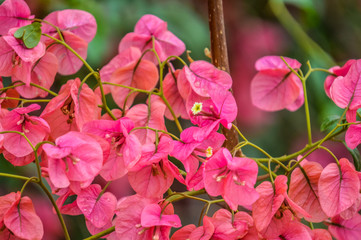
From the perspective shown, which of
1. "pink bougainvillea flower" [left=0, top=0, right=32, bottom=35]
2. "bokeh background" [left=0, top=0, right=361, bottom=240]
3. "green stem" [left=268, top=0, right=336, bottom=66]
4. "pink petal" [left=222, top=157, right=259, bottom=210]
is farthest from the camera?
"bokeh background" [left=0, top=0, right=361, bottom=240]

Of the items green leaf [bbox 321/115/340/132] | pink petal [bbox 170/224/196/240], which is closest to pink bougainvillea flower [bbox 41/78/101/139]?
pink petal [bbox 170/224/196/240]

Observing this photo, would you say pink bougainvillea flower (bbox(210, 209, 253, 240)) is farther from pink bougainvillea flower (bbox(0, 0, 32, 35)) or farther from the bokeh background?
the bokeh background

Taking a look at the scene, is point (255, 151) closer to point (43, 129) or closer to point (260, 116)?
point (260, 116)

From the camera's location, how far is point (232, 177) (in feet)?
1.25

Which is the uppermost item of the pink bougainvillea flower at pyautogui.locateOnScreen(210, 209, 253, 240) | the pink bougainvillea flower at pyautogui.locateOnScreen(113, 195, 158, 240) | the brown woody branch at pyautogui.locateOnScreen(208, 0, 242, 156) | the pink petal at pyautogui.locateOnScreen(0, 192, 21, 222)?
the brown woody branch at pyautogui.locateOnScreen(208, 0, 242, 156)

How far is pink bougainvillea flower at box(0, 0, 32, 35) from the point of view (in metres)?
0.48

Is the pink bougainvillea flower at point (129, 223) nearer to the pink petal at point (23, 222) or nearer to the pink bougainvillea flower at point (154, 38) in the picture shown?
the pink petal at point (23, 222)

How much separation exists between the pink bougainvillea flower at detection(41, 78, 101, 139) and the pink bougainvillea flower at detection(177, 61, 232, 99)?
0.08 m

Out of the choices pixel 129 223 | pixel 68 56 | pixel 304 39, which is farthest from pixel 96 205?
pixel 304 39

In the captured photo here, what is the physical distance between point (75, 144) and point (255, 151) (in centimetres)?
107

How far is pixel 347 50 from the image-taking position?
1512mm

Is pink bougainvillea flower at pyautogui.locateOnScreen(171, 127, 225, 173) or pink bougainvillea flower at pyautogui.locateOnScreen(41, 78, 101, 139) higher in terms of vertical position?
pink bougainvillea flower at pyautogui.locateOnScreen(171, 127, 225, 173)

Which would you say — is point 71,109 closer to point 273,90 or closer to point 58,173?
point 58,173

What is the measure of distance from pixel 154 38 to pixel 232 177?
22 centimetres
